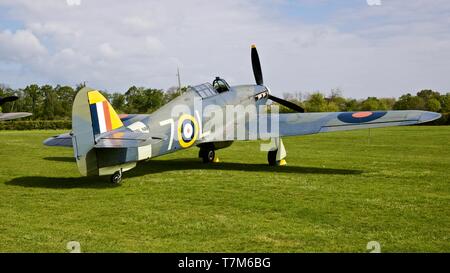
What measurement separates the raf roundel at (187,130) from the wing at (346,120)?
2609mm

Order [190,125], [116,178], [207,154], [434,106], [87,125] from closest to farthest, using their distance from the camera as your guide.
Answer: [87,125] < [116,178] < [190,125] < [207,154] < [434,106]

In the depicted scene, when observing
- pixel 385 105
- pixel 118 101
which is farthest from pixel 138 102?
pixel 385 105

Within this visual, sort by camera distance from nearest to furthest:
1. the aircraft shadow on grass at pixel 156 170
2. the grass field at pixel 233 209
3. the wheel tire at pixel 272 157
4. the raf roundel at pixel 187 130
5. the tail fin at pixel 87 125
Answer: the grass field at pixel 233 209 → the tail fin at pixel 87 125 → the aircraft shadow on grass at pixel 156 170 → the raf roundel at pixel 187 130 → the wheel tire at pixel 272 157

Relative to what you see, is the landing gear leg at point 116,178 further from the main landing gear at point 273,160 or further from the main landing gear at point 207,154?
the main landing gear at point 273,160

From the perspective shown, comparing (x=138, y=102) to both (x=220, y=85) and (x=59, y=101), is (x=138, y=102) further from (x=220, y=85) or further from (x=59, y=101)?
(x=220, y=85)

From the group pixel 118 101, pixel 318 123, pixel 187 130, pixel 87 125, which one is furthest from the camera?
pixel 118 101

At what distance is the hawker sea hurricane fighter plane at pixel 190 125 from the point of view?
9383mm

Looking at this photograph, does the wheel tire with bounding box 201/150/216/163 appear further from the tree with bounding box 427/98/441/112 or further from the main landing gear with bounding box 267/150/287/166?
the tree with bounding box 427/98/441/112

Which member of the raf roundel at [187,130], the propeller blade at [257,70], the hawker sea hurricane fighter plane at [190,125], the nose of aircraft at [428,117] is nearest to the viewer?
the hawker sea hurricane fighter plane at [190,125]

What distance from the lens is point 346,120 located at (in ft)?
41.3

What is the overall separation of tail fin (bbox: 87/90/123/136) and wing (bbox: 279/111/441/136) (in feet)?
17.4

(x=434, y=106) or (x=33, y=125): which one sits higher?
(x=434, y=106)

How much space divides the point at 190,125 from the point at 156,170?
69.6 inches

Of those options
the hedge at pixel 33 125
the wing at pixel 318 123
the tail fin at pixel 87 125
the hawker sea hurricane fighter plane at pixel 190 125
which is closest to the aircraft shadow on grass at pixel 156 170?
the hawker sea hurricane fighter plane at pixel 190 125
